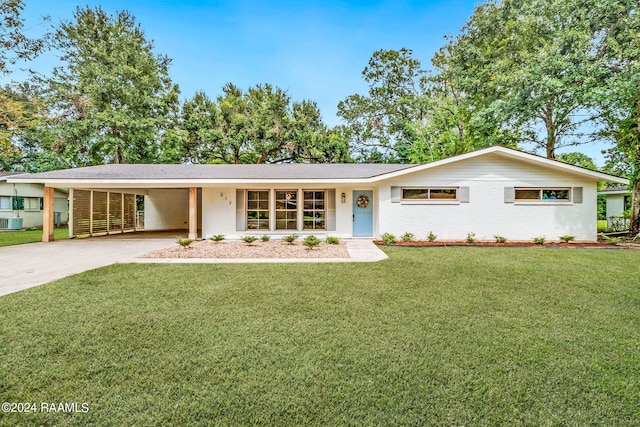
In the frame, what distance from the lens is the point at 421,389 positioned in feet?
7.61

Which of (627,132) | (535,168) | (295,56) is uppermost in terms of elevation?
(295,56)

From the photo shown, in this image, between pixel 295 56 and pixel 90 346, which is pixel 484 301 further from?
pixel 295 56

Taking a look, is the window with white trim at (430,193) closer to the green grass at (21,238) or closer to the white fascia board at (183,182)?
the white fascia board at (183,182)

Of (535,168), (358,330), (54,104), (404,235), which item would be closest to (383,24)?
(535,168)

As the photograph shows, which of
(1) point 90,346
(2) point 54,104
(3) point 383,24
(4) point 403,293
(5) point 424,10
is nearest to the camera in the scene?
(1) point 90,346

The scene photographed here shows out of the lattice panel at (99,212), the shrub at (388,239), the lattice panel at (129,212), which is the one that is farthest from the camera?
the lattice panel at (129,212)

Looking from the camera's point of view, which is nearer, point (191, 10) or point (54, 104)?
point (191, 10)

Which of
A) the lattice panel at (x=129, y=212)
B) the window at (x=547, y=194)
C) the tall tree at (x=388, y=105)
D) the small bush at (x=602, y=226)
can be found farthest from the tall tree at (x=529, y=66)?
the lattice panel at (x=129, y=212)

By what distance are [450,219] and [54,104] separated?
2570 centimetres

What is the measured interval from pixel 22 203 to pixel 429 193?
2211 cm

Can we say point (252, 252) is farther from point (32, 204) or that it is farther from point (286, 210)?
point (32, 204)

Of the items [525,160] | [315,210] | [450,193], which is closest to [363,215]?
[315,210]

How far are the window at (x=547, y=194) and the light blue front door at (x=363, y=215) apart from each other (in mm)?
5067

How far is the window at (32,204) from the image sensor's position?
17.9m
